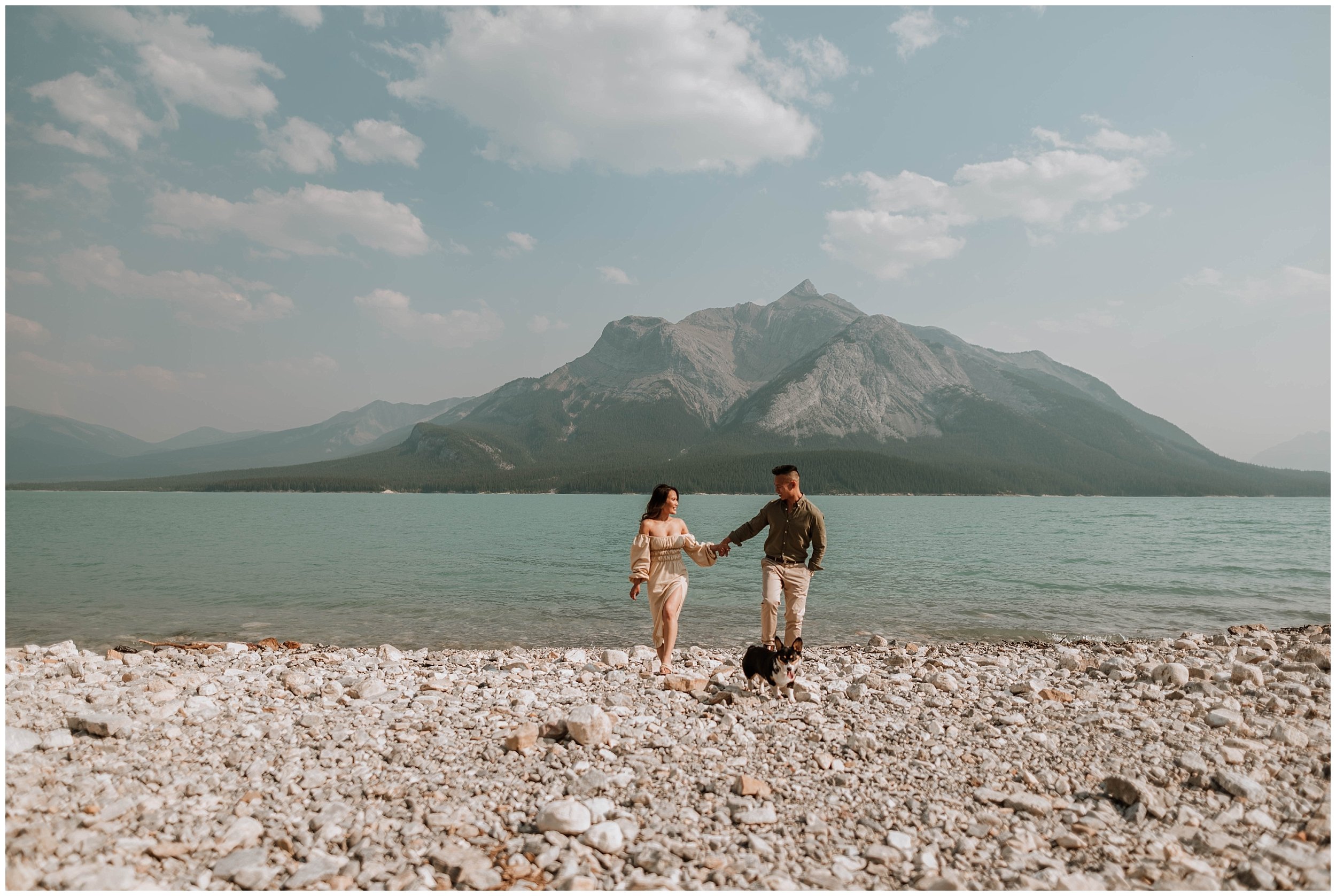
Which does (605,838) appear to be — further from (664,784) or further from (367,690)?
(367,690)

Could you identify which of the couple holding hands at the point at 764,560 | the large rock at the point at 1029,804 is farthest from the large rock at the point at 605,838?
the couple holding hands at the point at 764,560

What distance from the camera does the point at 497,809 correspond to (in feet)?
18.8

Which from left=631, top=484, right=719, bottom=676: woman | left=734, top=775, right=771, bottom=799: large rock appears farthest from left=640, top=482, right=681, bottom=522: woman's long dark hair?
left=734, top=775, right=771, bottom=799: large rock

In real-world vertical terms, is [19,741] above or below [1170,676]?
above

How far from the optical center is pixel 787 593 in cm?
1012

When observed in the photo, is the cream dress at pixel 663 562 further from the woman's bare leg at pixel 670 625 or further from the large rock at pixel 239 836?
the large rock at pixel 239 836

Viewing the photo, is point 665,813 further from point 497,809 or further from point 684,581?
point 684,581

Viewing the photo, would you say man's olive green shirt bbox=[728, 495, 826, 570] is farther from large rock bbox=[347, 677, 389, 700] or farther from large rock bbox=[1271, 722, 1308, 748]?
large rock bbox=[347, 677, 389, 700]

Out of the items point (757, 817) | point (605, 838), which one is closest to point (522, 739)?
point (605, 838)

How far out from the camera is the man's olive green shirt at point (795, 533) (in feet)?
32.5

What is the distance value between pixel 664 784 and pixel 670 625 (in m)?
4.60

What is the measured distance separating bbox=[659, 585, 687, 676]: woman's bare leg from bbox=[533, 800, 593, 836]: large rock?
525 cm

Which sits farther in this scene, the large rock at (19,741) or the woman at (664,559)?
the woman at (664,559)

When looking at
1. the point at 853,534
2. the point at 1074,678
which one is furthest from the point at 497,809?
the point at 853,534
